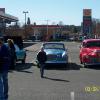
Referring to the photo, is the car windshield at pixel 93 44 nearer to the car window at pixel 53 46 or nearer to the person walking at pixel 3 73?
the car window at pixel 53 46

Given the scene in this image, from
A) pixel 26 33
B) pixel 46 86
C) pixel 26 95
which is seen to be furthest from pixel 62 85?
pixel 26 33

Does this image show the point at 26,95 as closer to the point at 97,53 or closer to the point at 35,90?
the point at 35,90

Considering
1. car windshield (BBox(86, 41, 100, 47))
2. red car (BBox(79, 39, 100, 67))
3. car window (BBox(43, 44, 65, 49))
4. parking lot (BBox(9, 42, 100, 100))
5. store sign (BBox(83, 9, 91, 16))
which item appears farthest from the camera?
store sign (BBox(83, 9, 91, 16))

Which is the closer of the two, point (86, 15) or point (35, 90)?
point (35, 90)

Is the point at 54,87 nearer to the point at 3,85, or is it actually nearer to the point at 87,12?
the point at 3,85

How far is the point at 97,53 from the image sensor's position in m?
23.8

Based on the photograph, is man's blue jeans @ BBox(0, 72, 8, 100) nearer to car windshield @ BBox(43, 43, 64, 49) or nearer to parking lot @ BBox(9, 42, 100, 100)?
parking lot @ BBox(9, 42, 100, 100)

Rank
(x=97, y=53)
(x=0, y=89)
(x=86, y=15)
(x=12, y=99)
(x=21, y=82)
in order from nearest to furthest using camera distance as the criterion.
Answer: (x=0, y=89)
(x=12, y=99)
(x=21, y=82)
(x=97, y=53)
(x=86, y=15)

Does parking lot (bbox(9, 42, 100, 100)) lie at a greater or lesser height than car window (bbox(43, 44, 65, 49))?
lesser

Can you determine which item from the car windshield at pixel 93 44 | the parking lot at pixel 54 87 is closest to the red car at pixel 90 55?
the car windshield at pixel 93 44

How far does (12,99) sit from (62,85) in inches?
144

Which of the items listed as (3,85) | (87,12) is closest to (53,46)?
(3,85)

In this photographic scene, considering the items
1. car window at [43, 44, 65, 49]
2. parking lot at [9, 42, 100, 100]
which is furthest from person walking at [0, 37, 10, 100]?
car window at [43, 44, 65, 49]

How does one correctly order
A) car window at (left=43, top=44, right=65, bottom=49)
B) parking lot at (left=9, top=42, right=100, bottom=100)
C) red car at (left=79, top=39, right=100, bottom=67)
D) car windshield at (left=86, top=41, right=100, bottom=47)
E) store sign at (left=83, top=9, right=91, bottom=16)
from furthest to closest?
1. store sign at (left=83, top=9, right=91, bottom=16)
2. car window at (left=43, top=44, right=65, bottom=49)
3. car windshield at (left=86, top=41, right=100, bottom=47)
4. red car at (left=79, top=39, right=100, bottom=67)
5. parking lot at (left=9, top=42, right=100, bottom=100)
